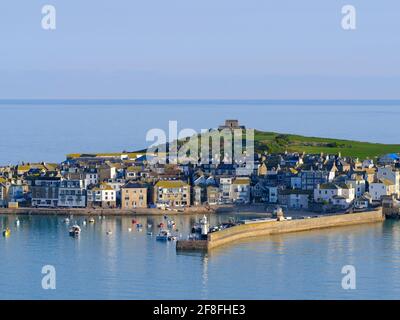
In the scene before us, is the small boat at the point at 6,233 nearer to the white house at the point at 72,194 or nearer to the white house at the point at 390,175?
the white house at the point at 72,194

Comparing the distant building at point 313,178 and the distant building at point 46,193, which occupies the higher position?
the distant building at point 313,178

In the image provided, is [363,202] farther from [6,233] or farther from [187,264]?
[187,264]

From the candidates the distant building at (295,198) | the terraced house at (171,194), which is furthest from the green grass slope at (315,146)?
the terraced house at (171,194)

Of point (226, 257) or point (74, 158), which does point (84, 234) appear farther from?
point (74, 158)

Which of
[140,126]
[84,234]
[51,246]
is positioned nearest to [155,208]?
[84,234]

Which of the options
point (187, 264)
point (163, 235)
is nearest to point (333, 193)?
point (163, 235)

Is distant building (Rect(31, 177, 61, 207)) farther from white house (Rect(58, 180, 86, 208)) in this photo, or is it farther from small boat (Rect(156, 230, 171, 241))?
small boat (Rect(156, 230, 171, 241))

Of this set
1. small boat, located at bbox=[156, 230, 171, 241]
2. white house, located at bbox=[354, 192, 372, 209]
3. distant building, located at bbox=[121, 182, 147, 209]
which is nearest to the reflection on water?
small boat, located at bbox=[156, 230, 171, 241]
